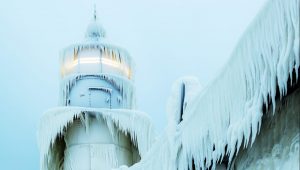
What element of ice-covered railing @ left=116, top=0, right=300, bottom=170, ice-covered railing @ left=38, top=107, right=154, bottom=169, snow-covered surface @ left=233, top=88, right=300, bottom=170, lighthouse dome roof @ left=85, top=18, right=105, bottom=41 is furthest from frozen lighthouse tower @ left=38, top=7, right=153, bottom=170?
snow-covered surface @ left=233, top=88, right=300, bottom=170

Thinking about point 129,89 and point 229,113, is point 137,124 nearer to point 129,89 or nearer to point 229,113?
point 129,89

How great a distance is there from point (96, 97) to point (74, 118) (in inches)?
26.0

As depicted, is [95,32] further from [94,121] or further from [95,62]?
[94,121]

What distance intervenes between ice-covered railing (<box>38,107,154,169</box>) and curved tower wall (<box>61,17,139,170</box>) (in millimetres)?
127

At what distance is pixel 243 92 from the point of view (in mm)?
4383

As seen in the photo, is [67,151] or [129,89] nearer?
[67,151]

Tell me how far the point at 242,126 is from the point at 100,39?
10896 millimetres

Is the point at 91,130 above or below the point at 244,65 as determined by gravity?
above

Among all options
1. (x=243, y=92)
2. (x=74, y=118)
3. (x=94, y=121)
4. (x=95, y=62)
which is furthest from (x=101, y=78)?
(x=243, y=92)

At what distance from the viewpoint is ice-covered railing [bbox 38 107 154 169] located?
Result: 44.1ft

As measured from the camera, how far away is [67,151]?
44.6 feet

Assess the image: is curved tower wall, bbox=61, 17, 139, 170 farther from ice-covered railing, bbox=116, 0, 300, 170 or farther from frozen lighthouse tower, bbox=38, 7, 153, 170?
ice-covered railing, bbox=116, 0, 300, 170

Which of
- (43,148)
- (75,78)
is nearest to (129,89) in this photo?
(75,78)

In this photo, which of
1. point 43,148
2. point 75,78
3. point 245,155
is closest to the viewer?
point 245,155
